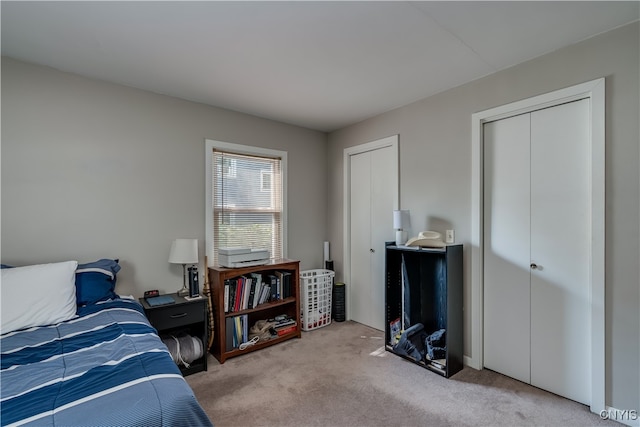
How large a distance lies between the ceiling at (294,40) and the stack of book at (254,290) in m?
1.82

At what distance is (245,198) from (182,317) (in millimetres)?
1406

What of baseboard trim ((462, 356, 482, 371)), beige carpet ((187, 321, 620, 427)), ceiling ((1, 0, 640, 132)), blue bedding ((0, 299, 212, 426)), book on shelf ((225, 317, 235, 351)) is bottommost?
beige carpet ((187, 321, 620, 427))

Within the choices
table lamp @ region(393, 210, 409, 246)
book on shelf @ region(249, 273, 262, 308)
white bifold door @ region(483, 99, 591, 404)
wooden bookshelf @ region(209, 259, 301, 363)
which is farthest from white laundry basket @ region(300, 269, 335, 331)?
white bifold door @ region(483, 99, 591, 404)

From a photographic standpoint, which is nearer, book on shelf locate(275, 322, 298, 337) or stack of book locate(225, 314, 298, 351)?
stack of book locate(225, 314, 298, 351)

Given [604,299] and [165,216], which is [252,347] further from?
[604,299]

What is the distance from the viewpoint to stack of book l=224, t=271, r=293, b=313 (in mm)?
2896

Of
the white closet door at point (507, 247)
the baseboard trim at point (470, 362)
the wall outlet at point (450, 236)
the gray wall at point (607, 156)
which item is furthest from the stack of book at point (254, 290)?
the white closet door at point (507, 247)

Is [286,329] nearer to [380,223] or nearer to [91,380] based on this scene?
[380,223]

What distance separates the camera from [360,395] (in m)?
2.20

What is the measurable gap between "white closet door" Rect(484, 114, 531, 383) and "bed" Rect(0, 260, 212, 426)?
2.39 m

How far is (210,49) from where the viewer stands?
6.82 feet

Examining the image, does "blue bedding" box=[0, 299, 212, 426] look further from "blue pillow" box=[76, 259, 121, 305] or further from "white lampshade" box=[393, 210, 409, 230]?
"white lampshade" box=[393, 210, 409, 230]

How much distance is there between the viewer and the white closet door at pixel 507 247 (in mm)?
2389

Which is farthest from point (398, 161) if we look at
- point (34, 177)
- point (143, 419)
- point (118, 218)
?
point (34, 177)
